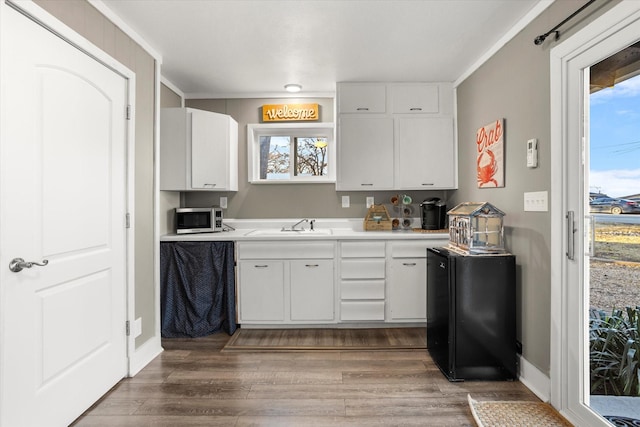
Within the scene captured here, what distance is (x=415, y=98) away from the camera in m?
3.53

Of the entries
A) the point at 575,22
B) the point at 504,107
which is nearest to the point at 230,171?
the point at 504,107

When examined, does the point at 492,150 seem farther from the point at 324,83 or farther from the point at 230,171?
the point at 230,171

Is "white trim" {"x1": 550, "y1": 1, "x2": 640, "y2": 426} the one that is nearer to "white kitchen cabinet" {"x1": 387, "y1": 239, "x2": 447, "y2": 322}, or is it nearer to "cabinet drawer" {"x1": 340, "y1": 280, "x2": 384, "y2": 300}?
"white kitchen cabinet" {"x1": 387, "y1": 239, "x2": 447, "y2": 322}

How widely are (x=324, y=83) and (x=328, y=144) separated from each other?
0.67m

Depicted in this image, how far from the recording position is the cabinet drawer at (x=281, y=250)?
322 cm

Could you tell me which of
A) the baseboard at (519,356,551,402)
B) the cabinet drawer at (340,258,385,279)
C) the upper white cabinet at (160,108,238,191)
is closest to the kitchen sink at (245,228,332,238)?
the cabinet drawer at (340,258,385,279)

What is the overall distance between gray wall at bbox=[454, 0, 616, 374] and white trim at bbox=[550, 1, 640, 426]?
0.08m

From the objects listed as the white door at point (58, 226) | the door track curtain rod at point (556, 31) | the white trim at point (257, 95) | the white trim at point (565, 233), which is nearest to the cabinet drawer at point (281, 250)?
the white door at point (58, 226)

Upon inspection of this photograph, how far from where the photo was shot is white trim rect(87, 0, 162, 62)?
210 cm

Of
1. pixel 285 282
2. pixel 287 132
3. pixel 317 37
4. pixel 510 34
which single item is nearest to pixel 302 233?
pixel 285 282

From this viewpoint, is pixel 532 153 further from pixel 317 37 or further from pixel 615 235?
pixel 317 37

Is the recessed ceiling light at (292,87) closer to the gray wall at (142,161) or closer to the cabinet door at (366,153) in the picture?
the cabinet door at (366,153)

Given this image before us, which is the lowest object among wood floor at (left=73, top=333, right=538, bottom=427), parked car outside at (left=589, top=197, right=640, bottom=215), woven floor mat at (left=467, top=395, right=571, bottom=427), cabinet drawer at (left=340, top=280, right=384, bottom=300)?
wood floor at (left=73, top=333, right=538, bottom=427)

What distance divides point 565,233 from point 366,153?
77.9 inches
